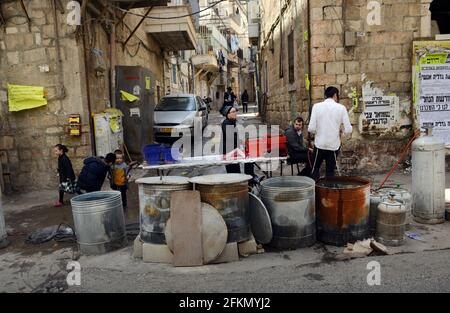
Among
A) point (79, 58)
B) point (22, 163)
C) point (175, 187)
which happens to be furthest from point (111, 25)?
point (175, 187)

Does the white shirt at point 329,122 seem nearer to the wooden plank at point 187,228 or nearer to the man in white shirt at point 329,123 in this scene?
the man in white shirt at point 329,123

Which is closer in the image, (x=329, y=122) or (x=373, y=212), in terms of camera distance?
(x=373, y=212)

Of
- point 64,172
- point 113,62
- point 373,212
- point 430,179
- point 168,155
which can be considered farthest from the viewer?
point 113,62

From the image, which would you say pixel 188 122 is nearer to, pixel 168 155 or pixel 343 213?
pixel 168 155

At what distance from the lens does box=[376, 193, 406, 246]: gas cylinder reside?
189 inches

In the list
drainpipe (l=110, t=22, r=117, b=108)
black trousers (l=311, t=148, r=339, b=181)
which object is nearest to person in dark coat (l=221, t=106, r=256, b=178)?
black trousers (l=311, t=148, r=339, b=181)

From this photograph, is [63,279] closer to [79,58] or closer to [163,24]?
[79,58]

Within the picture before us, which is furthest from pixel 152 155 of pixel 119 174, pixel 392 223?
pixel 392 223

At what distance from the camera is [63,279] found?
426cm

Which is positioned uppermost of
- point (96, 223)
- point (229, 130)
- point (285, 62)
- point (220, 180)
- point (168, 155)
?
point (285, 62)

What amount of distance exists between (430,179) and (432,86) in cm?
406

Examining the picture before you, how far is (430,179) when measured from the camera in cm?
555

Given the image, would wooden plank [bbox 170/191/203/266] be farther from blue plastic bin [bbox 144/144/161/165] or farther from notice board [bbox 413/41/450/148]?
notice board [bbox 413/41/450/148]

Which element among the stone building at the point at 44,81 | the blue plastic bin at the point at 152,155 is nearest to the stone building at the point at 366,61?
the blue plastic bin at the point at 152,155
